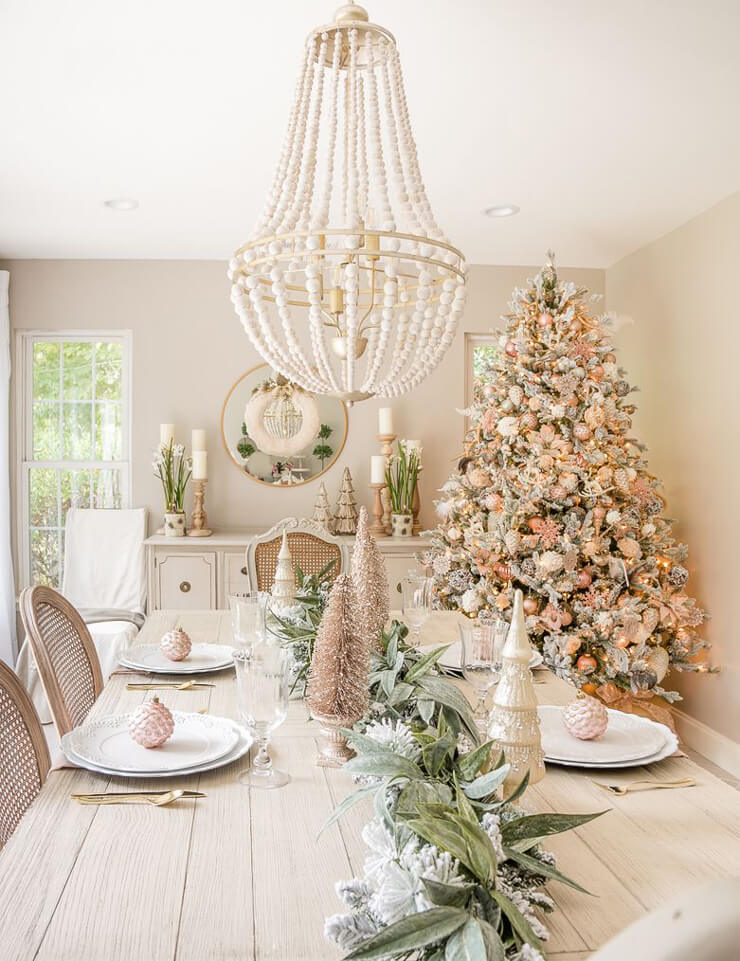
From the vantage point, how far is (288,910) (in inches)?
38.9

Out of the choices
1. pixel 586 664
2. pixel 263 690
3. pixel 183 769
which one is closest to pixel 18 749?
pixel 183 769

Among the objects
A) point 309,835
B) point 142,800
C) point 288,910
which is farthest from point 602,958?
point 142,800

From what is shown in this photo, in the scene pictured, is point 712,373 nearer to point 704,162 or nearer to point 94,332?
point 704,162

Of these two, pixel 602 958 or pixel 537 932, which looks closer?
pixel 602 958

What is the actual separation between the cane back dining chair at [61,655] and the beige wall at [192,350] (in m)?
2.58

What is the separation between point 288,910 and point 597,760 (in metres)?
0.69

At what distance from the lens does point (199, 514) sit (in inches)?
186

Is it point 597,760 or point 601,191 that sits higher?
point 601,191

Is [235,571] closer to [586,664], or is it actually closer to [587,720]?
[586,664]

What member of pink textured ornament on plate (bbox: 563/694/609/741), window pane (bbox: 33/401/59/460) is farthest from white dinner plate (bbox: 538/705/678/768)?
window pane (bbox: 33/401/59/460)

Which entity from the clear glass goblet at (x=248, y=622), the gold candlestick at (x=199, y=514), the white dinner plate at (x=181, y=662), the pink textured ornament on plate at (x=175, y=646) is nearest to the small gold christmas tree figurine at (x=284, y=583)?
the white dinner plate at (x=181, y=662)

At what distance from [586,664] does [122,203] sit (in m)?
2.92

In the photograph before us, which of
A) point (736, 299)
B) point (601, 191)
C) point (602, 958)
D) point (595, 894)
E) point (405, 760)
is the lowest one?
point (595, 894)

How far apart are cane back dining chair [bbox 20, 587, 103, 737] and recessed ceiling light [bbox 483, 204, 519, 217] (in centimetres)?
261
